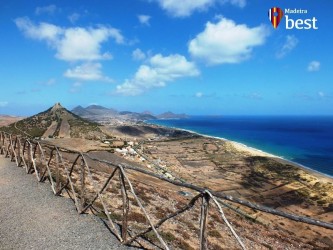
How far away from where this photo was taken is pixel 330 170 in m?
84.1

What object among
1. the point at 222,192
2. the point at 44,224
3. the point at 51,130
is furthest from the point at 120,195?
the point at 51,130

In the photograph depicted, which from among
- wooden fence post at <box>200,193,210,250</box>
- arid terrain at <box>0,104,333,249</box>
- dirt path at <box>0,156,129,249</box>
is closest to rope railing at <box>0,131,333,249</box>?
wooden fence post at <box>200,193,210,250</box>

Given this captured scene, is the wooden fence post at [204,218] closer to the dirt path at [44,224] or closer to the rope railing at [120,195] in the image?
the rope railing at [120,195]

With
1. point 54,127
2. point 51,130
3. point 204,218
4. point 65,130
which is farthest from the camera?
point 54,127

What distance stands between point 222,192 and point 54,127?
82630 mm

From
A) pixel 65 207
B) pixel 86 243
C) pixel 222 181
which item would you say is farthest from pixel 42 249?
pixel 222 181

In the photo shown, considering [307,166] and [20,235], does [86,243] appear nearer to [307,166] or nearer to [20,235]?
[20,235]

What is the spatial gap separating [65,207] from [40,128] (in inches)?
4291

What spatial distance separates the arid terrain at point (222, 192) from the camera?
2075cm

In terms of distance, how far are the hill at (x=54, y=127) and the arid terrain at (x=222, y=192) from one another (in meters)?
1.06

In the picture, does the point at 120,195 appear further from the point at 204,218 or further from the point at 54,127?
the point at 54,127

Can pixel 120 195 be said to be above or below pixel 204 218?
below

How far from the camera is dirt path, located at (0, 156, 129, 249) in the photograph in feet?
42.0

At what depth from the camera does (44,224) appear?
14609 mm
